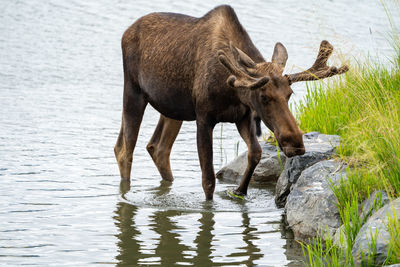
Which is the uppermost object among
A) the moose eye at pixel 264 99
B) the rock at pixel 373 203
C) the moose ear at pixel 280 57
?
the moose ear at pixel 280 57

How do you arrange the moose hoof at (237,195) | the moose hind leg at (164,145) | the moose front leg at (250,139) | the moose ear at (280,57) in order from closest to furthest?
the moose ear at (280,57)
the moose front leg at (250,139)
the moose hoof at (237,195)
the moose hind leg at (164,145)

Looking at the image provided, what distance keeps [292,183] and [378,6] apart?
1637cm

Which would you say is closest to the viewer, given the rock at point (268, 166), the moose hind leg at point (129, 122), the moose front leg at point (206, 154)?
the moose front leg at point (206, 154)

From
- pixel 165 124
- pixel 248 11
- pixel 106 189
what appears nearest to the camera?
pixel 106 189

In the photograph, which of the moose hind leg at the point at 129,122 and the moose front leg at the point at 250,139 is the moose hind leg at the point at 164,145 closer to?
the moose hind leg at the point at 129,122

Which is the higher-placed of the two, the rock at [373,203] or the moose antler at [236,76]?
the moose antler at [236,76]

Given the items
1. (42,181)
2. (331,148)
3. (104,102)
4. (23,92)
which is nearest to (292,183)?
(331,148)

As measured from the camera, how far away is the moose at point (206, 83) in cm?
823

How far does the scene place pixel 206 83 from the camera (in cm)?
900

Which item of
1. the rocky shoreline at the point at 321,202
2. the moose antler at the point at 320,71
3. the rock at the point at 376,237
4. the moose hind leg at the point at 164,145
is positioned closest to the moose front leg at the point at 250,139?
the rocky shoreline at the point at 321,202

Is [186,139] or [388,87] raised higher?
[388,87]

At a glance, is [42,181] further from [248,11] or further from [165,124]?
[248,11]

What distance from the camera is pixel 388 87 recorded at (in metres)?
9.30

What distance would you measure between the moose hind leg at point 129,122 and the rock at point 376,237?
418 centimetres
